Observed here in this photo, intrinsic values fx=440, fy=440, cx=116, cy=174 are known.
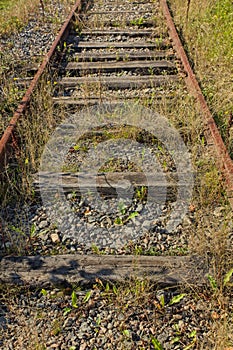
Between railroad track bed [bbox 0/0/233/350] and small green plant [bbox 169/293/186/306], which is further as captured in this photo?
small green plant [bbox 169/293/186/306]

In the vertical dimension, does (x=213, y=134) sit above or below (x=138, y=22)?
below

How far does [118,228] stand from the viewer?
350 cm

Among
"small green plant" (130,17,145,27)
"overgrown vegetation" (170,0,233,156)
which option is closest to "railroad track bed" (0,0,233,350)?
"overgrown vegetation" (170,0,233,156)

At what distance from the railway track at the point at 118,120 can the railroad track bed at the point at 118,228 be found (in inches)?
0.5

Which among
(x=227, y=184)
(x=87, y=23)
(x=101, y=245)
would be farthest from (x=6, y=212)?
(x=87, y=23)

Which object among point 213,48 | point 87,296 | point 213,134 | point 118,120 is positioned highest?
point 213,48

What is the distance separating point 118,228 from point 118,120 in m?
1.68

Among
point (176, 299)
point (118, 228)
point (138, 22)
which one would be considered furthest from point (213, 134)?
point (138, 22)

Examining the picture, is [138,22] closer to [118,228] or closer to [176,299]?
[118,228]

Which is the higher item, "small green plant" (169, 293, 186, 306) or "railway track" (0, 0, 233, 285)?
"railway track" (0, 0, 233, 285)

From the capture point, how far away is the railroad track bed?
276cm

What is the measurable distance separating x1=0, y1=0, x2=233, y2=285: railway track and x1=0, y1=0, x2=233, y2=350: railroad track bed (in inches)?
0.5

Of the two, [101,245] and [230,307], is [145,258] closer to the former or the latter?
[101,245]

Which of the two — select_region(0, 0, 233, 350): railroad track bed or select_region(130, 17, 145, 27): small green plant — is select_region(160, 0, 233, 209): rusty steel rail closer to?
select_region(0, 0, 233, 350): railroad track bed
